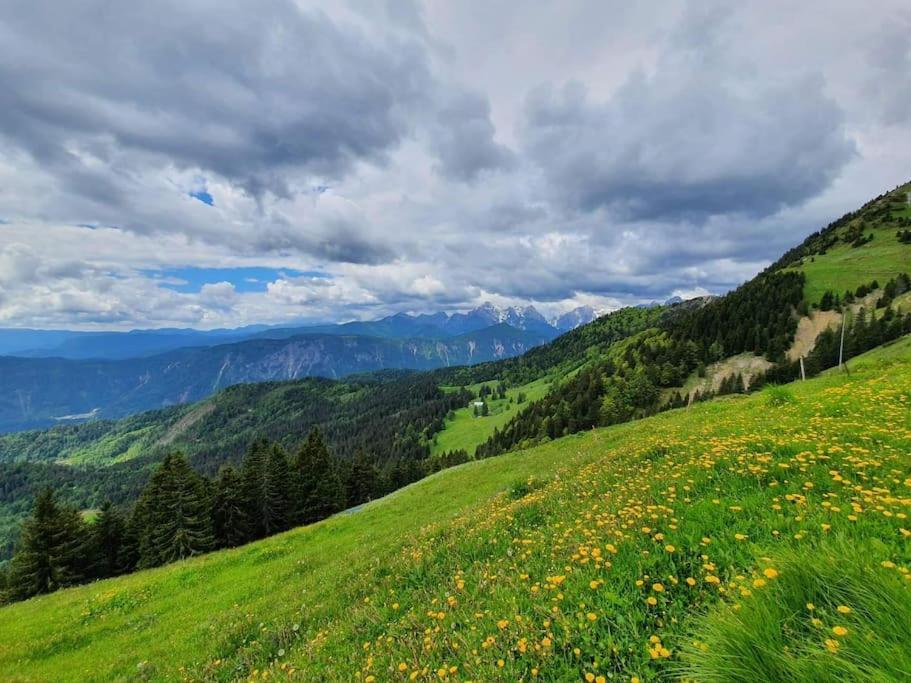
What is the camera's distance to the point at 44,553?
38.5 metres

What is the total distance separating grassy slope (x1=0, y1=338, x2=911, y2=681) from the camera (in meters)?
4.51

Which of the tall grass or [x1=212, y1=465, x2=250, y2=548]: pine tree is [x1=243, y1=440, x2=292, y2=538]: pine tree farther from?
the tall grass

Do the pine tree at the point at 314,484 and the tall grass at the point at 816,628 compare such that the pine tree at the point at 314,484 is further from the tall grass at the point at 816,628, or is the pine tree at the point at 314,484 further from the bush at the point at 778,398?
the tall grass at the point at 816,628

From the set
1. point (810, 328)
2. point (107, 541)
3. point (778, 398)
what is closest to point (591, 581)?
point (778, 398)

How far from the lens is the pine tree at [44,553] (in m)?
37.7

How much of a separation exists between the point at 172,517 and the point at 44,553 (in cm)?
1044

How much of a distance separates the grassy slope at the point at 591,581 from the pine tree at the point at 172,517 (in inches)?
1203

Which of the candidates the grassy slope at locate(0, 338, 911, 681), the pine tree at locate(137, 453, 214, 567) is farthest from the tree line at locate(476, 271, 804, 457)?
the grassy slope at locate(0, 338, 911, 681)

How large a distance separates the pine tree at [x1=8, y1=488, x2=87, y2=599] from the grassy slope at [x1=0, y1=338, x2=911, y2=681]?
33.8 meters

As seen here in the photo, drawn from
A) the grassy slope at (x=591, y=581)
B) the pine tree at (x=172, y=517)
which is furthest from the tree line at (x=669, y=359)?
the grassy slope at (x=591, y=581)

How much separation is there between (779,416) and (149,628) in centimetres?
2412

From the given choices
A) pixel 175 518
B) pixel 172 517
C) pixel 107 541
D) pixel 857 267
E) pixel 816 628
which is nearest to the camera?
pixel 816 628

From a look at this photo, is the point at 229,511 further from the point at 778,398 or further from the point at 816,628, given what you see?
the point at 816,628

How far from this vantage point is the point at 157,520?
42.8 metres
